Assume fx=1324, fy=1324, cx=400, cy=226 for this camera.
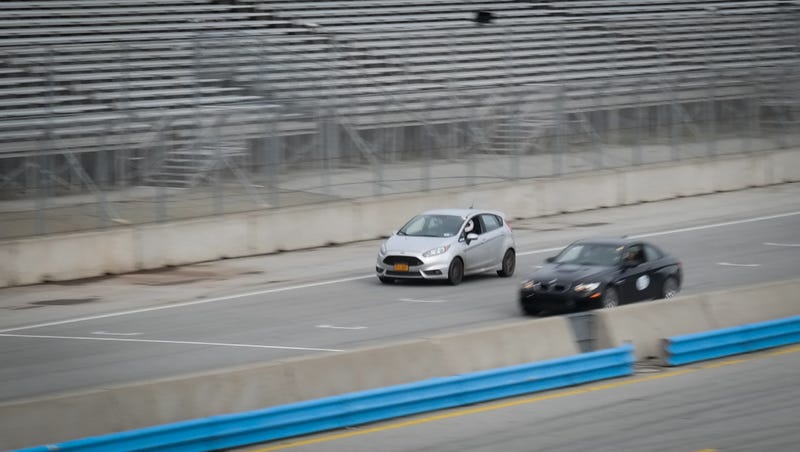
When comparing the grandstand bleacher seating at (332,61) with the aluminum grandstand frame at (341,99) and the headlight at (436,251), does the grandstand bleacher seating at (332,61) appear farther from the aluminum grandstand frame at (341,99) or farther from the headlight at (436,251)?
the headlight at (436,251)

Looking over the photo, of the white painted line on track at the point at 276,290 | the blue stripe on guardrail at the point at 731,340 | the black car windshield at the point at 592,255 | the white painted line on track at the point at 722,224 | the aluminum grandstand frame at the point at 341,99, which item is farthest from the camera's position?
the white painted line on track at the point at 722,224

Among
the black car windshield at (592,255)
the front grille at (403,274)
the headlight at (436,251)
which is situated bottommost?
the front grille at (403,274)

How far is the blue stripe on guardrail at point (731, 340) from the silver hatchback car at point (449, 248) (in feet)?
25.8

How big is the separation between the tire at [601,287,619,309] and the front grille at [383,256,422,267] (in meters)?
4.89

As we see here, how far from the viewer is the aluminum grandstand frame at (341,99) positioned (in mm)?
27688

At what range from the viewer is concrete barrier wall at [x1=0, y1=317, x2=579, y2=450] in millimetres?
11945

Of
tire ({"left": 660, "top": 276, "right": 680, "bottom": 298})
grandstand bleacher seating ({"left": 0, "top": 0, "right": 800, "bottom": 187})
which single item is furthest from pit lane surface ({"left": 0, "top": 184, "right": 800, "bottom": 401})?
grandstand bleacher seating ({"left": 0, "top": 0, "right": 800, "bottom": 187})

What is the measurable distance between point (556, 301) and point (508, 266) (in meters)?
5.35

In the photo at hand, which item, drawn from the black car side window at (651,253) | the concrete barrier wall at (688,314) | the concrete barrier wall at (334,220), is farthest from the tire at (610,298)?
→ the concrete barrier wall at (334,220)

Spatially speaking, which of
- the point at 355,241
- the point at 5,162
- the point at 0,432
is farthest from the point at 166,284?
the point at 0,432

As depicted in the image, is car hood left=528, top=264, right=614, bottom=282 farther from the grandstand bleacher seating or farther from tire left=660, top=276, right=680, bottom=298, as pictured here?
the grandstand bleacher seating

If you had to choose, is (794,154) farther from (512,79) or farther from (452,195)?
(452,195)

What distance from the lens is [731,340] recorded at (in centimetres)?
1767

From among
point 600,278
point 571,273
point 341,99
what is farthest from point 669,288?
point 341,99
